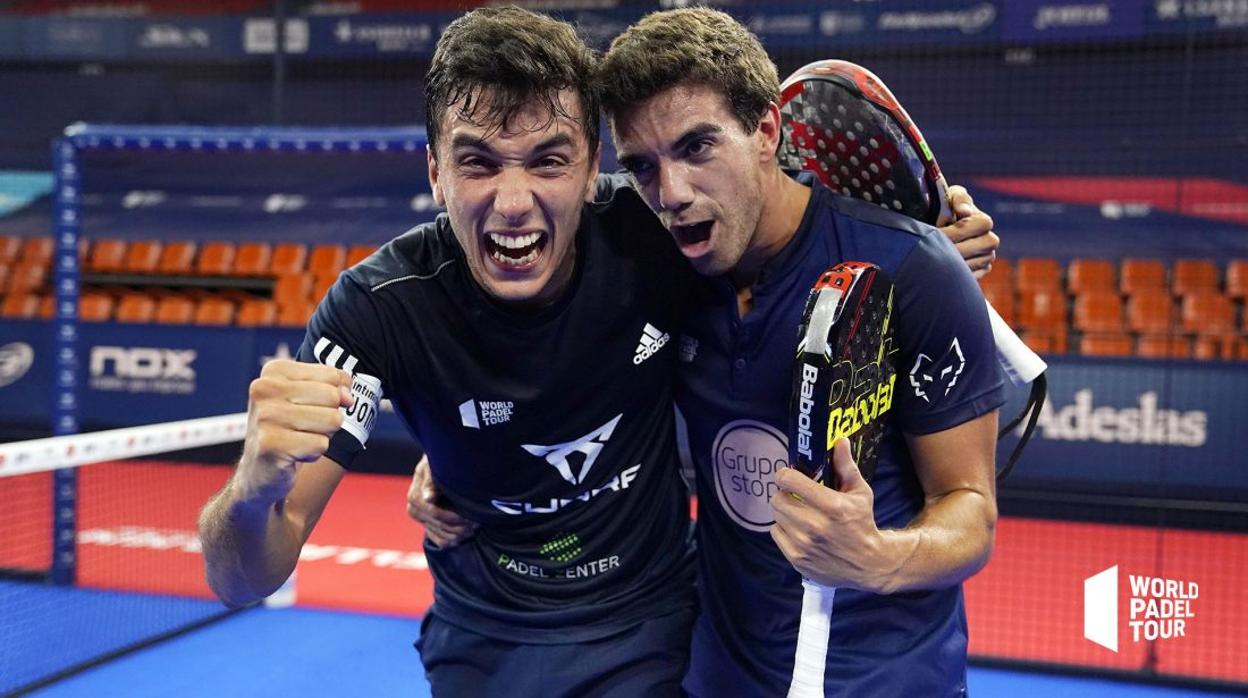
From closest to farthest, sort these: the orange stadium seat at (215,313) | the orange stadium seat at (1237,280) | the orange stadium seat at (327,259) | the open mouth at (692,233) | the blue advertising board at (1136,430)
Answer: the open mouth at (692,233)
the blue advertising board at (1136,430)
the orange stadium seat at (1237,280)
the orange stadium seat at (215,313)
the orange stadium seat at (327,259)

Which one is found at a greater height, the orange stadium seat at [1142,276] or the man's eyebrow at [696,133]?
the orange stadium seat at [1142,276]

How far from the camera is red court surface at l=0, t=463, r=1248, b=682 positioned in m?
5.61

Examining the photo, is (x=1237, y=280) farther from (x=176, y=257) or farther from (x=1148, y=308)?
(x=176, y=257)

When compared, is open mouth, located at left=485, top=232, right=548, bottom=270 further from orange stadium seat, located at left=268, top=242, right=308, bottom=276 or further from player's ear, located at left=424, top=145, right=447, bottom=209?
orange stadium seat, located at left=268, top=242, right=308, bottom=276

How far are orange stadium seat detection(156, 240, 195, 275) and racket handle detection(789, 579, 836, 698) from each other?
36.7 ft

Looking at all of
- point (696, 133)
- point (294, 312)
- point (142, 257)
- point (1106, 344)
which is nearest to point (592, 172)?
point (696, 133)

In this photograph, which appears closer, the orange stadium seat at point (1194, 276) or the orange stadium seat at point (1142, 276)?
the orange stadium seat at point (1194, 276)

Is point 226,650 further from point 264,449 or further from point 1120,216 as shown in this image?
point 1120,216

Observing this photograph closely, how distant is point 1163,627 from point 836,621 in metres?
3.58

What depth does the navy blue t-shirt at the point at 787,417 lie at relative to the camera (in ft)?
7.04

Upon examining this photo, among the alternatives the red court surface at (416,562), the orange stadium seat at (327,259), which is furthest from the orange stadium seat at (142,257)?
the red court surface at (416,562)

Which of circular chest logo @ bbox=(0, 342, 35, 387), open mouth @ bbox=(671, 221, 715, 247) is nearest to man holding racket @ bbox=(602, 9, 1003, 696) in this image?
open mouth @ bbox=(671, 221, 715, 247)

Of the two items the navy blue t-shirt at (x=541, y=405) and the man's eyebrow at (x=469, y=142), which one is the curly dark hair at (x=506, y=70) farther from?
the navy blue t-shirt at (x=541, y=405)

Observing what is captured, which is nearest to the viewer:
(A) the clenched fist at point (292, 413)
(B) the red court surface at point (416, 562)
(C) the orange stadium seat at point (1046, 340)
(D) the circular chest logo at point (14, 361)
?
(A) the clenched fist at point (292, 413)
